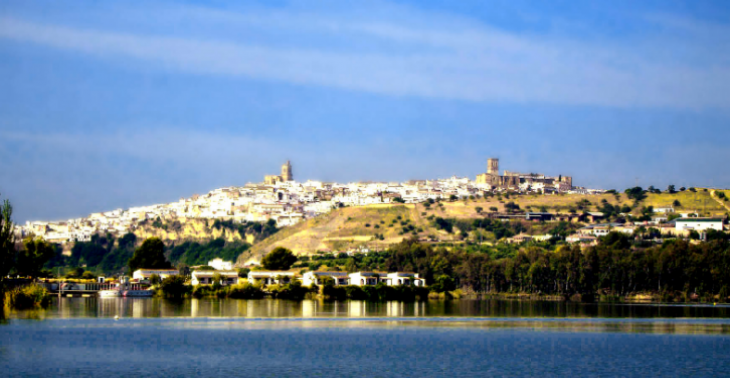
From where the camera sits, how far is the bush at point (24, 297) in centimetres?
5662

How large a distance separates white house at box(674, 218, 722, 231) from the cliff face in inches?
3211

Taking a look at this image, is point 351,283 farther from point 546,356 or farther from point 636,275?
point 546,356

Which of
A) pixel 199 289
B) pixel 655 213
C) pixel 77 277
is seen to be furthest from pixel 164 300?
pixel 655 213

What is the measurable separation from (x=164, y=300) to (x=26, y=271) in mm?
11706

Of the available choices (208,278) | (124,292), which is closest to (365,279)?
(208,278)

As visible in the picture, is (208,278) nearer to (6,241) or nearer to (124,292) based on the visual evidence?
(124,292)

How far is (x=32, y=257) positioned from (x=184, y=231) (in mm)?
106344

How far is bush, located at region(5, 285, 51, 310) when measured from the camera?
56.6m

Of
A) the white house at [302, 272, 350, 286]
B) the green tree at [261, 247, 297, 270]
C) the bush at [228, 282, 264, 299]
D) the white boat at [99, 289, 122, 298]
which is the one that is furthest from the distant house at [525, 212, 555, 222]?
the white boat at [99, 289, 122, 298]

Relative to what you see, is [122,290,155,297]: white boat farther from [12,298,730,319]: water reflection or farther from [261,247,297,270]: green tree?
[261,247,297,270]: green tree

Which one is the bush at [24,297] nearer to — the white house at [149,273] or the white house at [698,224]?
the white house at [149,273]

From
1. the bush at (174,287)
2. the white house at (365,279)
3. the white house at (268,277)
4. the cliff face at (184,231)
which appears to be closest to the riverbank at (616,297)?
Answer: the white house at (365,279)

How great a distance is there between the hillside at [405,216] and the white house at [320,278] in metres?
36.4

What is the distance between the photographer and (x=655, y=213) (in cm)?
13512
